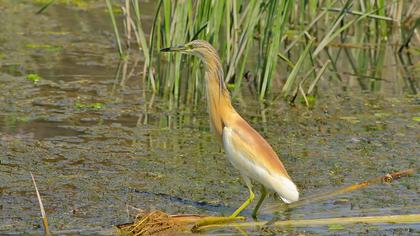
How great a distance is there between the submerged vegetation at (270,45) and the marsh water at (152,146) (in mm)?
186

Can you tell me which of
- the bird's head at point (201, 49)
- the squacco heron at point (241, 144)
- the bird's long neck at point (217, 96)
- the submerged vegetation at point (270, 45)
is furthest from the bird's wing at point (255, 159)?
the submerged vegetation at point (270, 45)

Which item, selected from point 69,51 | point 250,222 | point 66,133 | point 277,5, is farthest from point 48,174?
point 69,51

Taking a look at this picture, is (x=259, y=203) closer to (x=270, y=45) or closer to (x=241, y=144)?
(x=241, y=144)

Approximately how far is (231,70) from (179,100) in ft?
1.90

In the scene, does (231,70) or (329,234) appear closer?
(329,234)

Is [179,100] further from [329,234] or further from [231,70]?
[329,234]

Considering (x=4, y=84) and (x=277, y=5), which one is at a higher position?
(x=277, y=5)

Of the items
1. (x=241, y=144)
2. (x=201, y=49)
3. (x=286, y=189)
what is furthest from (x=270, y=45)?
(x=286, y=189)

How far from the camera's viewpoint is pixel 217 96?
5.88 meters

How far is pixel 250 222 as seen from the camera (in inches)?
222

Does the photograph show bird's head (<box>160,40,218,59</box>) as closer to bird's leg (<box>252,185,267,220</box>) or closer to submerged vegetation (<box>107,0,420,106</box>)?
bird's leg (<box>252,185,267,220</box>)

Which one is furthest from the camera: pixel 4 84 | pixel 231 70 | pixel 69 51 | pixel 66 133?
pixel 69 51

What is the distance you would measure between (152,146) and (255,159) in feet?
6.37

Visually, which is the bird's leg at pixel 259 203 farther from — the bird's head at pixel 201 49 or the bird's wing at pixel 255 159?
the bird's head at pixel 201 49
